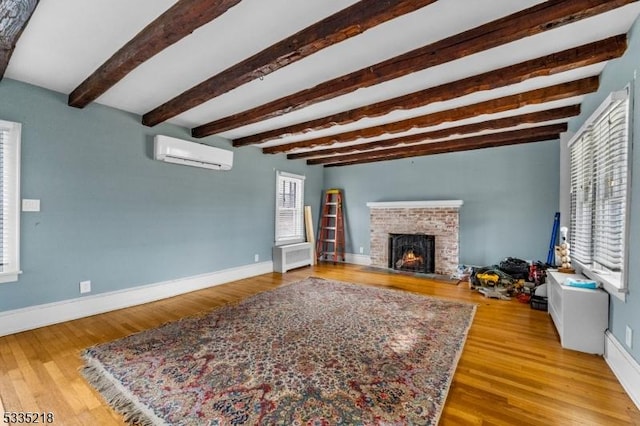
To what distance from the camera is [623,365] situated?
2066mm

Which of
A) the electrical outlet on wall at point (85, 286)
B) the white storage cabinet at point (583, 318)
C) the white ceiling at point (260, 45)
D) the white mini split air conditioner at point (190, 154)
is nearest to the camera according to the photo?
the white ceiling at point (260, 45)

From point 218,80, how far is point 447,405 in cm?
322

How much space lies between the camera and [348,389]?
1.95 m

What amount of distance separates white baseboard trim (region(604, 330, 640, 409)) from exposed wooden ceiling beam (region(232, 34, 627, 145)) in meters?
2.24

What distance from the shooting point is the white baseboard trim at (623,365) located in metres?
1.87

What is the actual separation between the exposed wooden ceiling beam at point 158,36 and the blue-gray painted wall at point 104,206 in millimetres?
733

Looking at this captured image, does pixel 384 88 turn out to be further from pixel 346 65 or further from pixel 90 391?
pixel 90 391

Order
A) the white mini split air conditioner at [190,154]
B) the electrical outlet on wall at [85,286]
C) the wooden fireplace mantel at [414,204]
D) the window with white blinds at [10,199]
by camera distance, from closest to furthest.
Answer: the window with white blinds at [10,199] → the electrical outlet on wall at [85,286] → the white mini split air conditioner at [190,154] → the wooden fireplace mantel at [414,204]

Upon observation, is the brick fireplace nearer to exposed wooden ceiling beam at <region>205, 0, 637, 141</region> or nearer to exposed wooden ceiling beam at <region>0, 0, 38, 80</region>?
exposed wooden ceiling beam at <region>205, 0, 637, 141</region>

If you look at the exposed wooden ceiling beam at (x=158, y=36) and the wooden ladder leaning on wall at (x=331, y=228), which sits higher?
the exposed wooden ceiling beam at (x=158, y=36)

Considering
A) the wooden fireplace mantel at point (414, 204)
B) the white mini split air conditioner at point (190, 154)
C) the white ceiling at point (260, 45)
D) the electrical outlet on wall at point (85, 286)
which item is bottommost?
the electrical outlet on wall at point (85, 286)

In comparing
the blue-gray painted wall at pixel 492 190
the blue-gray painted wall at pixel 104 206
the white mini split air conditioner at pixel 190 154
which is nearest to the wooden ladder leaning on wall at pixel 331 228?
the blue-gray painted wall at pixel 492 190

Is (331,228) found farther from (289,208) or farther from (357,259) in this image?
(289,208)

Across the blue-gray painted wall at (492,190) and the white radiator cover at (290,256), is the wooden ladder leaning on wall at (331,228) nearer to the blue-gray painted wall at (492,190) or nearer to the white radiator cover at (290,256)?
the white radiator cover at (290,256)
